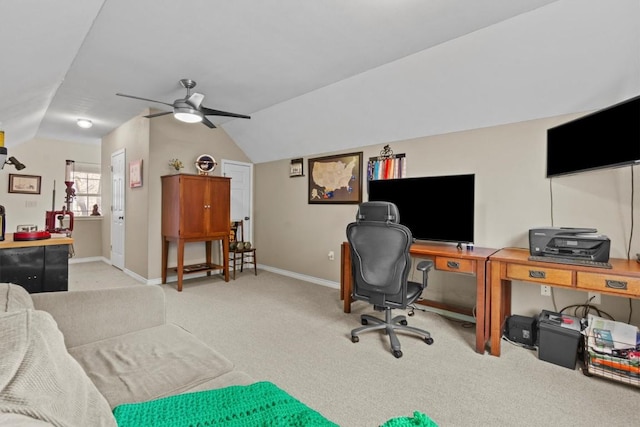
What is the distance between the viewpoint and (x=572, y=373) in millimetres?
2246

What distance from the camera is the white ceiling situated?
2238mm

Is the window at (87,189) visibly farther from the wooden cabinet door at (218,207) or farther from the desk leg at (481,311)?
the desk leg at (481,311)

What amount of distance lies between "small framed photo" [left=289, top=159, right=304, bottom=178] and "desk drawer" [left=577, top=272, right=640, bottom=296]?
12.4 feet

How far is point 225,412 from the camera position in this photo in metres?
1.01

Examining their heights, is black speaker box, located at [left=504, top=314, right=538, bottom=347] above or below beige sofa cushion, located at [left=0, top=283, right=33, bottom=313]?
below

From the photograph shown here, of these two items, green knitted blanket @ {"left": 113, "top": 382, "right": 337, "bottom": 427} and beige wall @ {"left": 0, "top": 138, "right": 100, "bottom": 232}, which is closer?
green knitted blanket @ {"left": 113, "top": 382, "right": 337, "bottom": 427}

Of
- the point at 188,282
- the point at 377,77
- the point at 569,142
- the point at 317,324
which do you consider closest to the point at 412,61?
the point at 377,77

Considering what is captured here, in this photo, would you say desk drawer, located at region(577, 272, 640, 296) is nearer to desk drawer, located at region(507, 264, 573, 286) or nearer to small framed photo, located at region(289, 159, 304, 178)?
desk drawer, located at region(507, 264, 573, 286)

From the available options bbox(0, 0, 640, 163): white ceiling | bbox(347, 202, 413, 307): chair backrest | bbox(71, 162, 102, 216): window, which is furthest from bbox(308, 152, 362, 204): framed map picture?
bbox(71, 162, 102, 216): window

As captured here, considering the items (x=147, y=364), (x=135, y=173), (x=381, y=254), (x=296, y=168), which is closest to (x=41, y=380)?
(x=147, y=364)

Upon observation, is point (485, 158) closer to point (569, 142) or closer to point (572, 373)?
point (569, 142)

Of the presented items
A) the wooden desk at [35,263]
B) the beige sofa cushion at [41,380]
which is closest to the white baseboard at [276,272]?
the wooden desk at [35,263]

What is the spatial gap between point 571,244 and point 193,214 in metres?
4.33

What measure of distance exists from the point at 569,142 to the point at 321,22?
7.45 feet
